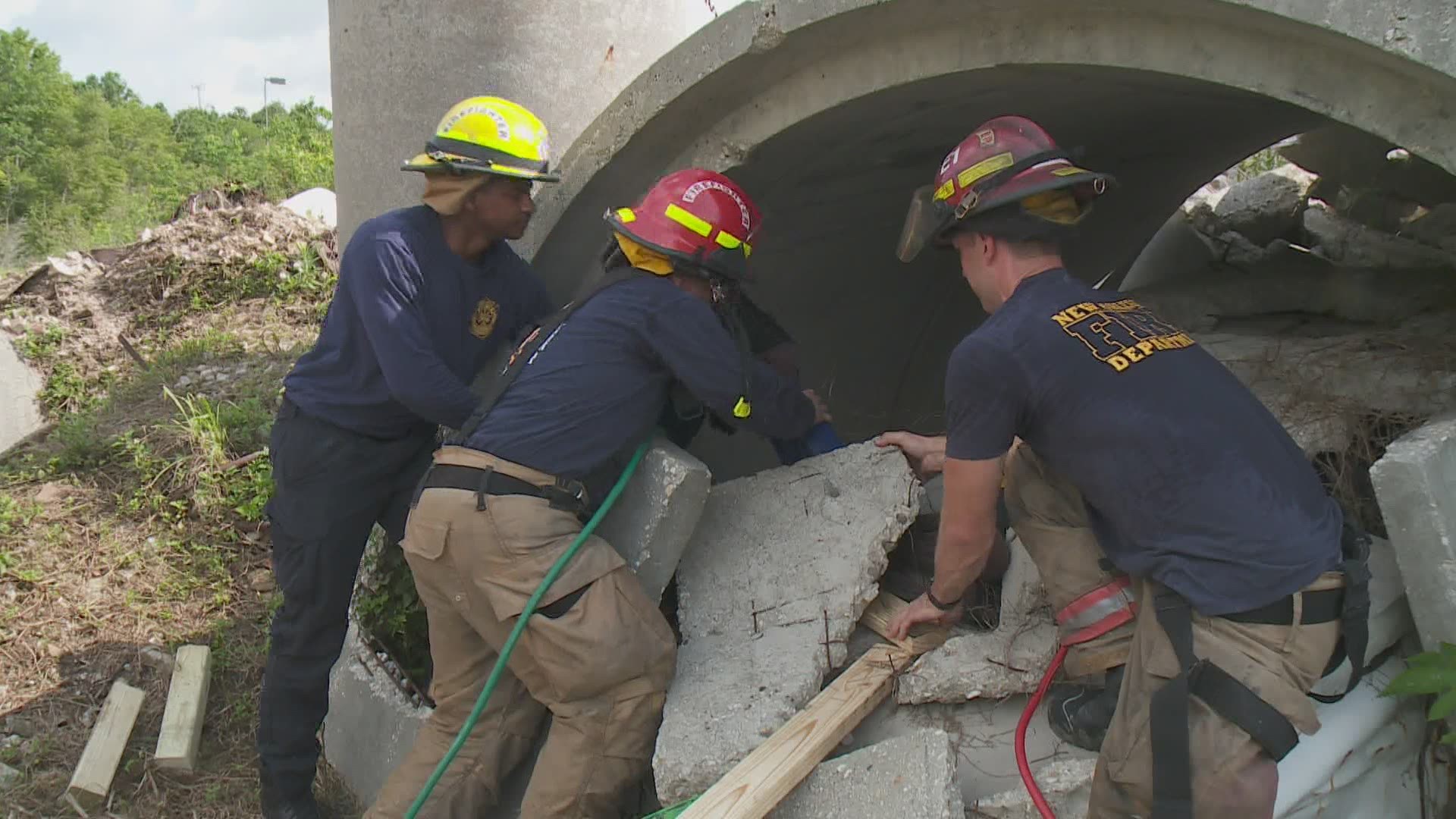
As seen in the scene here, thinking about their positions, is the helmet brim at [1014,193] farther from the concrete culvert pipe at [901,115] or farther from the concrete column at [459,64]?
the concrete column at [459,64]

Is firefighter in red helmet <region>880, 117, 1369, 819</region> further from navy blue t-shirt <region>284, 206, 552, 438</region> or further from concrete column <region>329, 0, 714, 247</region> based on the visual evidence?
concrete column <region>329, 0, 714, 247</region>

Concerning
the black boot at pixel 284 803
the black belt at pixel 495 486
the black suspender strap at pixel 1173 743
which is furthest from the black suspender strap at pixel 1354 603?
the black boot at pixel 284 803

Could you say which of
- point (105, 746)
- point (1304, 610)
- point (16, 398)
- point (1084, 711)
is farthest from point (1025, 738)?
point (16, 398)

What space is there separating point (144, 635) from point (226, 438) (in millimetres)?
1251

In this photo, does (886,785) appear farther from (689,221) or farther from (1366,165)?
(1366,165)

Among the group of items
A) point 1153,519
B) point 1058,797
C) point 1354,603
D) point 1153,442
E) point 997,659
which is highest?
point 1153,442

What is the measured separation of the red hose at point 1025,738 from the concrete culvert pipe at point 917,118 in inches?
59.2

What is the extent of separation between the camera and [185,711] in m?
4.51

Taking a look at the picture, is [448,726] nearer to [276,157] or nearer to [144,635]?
[144,635]

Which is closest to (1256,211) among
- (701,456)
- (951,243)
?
(701,456)

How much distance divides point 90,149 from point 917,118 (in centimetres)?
2220

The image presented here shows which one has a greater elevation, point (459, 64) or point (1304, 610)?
point (459, 64)

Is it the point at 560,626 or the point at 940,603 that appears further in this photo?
the point at 560,626

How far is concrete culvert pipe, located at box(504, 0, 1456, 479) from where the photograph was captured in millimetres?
2543
